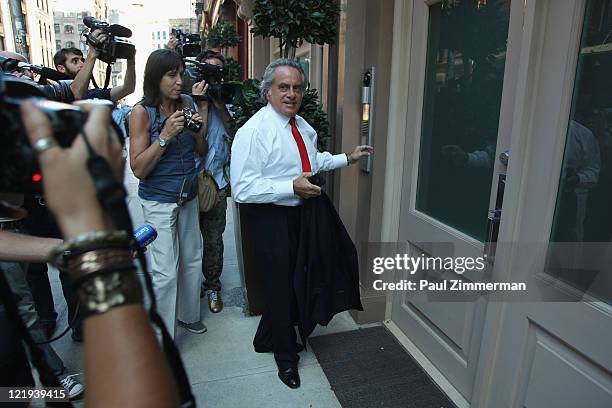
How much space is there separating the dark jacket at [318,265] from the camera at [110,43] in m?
1.64

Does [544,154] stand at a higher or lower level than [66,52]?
lower

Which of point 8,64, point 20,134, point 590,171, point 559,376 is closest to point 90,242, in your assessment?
point 20,134

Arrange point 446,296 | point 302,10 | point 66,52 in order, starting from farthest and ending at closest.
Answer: point 66,52 < point 302,10 < point 446,296

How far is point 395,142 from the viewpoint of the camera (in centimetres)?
282

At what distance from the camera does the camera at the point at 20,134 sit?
0.53 meters

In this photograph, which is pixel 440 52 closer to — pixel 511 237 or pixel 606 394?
pixel 511 237

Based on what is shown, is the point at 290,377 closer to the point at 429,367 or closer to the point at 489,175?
the point at 429,367

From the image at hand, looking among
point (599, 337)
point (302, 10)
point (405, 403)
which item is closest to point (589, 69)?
point (599, 337)

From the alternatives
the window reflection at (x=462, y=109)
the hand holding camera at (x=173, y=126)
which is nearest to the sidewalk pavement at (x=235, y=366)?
the window reflection at (x=462, y=109)

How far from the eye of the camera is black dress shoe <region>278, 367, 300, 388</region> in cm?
245

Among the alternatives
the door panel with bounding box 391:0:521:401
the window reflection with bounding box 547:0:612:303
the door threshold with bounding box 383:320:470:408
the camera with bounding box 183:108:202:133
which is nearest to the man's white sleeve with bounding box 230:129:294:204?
the camera with bounding box 183:108:202:133

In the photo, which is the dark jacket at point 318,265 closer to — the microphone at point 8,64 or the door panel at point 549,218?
the door panel at point 549,218

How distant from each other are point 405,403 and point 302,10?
248 centimetres

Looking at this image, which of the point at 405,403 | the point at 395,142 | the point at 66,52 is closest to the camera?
the point at 405,403
